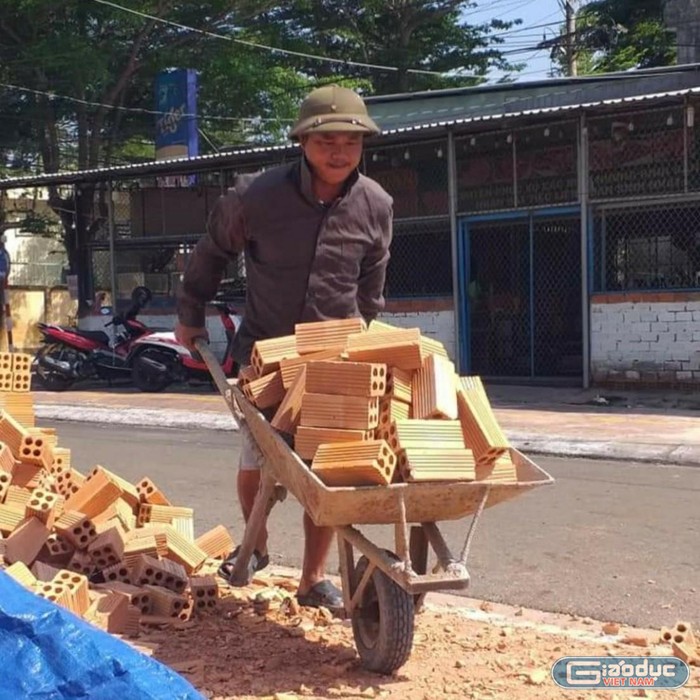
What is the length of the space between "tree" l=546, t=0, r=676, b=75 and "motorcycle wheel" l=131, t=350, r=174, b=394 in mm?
18129

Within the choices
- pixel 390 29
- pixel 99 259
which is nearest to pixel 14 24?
pixel 99 259

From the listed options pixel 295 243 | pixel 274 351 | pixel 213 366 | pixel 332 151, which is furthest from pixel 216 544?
pixel 332 151

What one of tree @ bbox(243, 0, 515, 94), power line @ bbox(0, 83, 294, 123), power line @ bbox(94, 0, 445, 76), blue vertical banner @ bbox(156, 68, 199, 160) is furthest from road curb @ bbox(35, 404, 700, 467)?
tree @ bbox(243, 0, 515, 94)

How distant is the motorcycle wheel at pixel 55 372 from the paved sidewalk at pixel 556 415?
35 cm

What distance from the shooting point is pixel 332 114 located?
4109 millimetres

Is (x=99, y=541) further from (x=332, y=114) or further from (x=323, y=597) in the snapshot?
(x=332, y=114)

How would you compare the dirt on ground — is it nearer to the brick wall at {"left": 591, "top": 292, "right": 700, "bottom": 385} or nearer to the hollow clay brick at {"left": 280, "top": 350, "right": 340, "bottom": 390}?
the hollow clay brick at {"left": 280, "top": 350, "right": 340, "bottom": 390}

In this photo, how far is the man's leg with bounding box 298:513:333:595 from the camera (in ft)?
14.5

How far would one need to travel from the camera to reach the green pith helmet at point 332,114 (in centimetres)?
409

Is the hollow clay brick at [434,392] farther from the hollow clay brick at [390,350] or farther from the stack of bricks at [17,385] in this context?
the stack of bricks at [17,385]

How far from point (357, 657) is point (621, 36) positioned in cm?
2947

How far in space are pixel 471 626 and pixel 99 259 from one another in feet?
52.8

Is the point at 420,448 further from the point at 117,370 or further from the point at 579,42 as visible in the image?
the point at 579,42

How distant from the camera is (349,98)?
13.6ft
